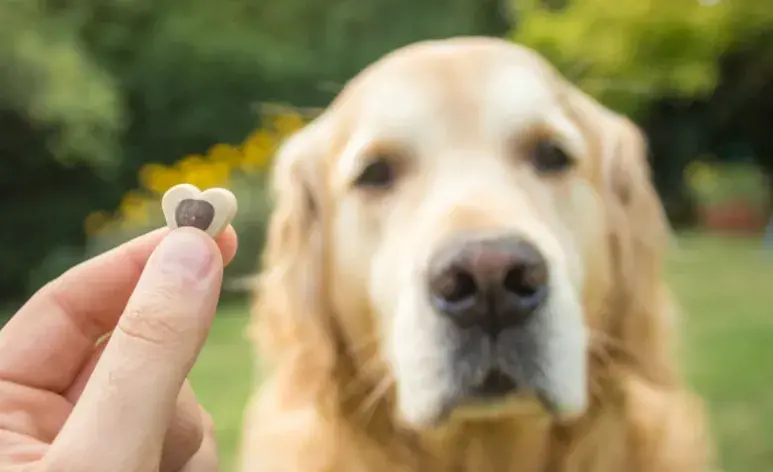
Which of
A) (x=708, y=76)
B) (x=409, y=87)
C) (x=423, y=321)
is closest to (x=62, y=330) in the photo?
(x=423, y=321)

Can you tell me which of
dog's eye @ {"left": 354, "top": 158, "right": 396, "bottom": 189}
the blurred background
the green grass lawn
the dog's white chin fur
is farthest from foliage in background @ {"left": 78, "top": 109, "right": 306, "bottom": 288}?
the dog's white chin fur

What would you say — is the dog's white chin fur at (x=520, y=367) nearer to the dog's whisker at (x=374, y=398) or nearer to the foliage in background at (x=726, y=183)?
the dog's whisker at (x=374, y=398)

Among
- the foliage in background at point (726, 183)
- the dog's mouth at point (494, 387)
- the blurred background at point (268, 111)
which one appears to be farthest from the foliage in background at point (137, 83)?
the dog's mouth at point (494, 387)

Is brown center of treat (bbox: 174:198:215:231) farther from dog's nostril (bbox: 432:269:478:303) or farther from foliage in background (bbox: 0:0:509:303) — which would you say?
foliage in background (bbox: 0:0:509:303)

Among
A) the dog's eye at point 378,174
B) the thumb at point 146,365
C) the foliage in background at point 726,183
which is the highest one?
the dog's eye at point 378,174

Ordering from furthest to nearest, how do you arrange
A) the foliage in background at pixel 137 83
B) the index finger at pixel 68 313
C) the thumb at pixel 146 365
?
the foliage in background at pixel 137 83 → the index finger at pixel 68 313 → the thumb at pixel 146 365

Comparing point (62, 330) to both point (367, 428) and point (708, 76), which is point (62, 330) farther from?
point (708, 76)
